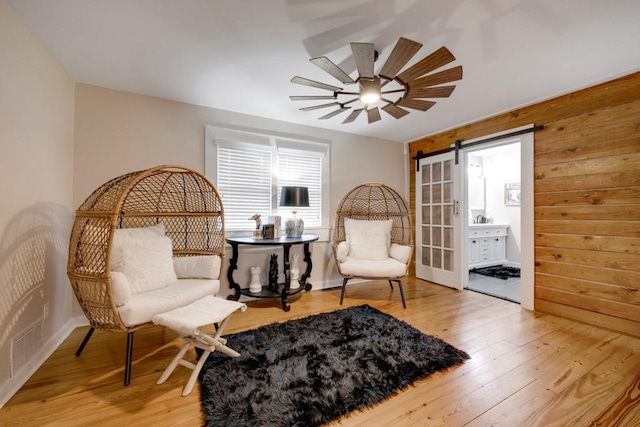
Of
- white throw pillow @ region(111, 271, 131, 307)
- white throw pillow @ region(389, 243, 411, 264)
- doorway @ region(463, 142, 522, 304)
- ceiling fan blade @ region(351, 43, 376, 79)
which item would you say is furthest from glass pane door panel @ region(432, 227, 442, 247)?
white throw pillow @ region(111, 271, 131, 307)

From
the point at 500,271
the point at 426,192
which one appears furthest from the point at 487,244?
the point at 426,192

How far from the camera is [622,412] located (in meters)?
1.36

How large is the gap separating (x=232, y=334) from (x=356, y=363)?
1065 mm

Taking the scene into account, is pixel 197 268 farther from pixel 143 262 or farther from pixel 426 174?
pixel 426 174

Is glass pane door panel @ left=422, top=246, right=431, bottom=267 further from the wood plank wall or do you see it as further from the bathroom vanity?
the wood plank wall

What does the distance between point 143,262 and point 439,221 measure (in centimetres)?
362

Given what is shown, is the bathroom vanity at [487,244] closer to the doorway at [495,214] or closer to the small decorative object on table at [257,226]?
the doorway at [495,214]

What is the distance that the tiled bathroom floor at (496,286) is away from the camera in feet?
10.7

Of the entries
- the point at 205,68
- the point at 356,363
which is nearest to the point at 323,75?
the point at 205,68

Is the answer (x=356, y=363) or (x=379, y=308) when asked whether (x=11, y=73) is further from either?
(x=379, y=308)

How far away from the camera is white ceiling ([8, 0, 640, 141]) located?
1.53m

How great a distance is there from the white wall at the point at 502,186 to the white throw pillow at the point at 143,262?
221 inches

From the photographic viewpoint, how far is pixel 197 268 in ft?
7.43

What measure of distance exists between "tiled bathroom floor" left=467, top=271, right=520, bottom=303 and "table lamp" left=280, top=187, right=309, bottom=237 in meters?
Result: 2.47
